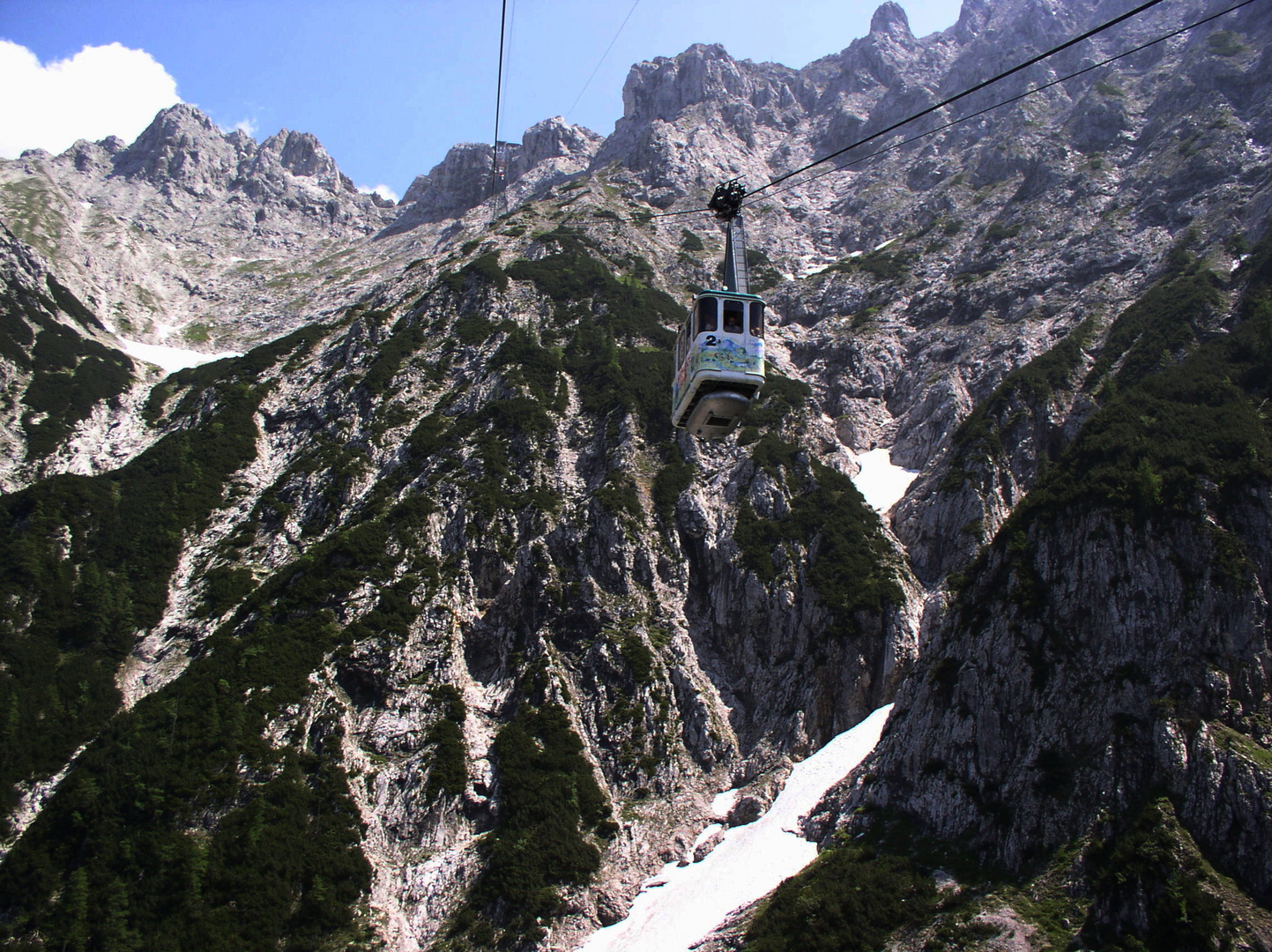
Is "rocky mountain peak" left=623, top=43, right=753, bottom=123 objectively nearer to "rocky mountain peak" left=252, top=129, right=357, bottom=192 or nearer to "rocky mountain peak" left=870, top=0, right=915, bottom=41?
"rocky mountain peak" left=870, top=0, right=915, bottom=41

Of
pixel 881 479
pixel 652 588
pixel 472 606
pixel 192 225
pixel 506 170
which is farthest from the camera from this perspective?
pixel 506 170

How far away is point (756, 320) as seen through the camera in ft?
72.2

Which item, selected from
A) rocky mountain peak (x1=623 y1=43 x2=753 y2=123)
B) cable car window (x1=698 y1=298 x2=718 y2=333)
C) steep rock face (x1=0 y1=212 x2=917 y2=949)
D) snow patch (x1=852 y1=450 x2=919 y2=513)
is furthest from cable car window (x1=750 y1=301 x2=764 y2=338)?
rocky mountain peak (x1=623 y1=43 x2=753 y2=123)

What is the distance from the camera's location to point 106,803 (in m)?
41.3

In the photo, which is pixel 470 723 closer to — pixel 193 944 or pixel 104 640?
pixel 193 944

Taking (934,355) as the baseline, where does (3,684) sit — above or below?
below

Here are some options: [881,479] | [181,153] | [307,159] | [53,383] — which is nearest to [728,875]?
[881,479]

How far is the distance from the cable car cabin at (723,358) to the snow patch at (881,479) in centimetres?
5119

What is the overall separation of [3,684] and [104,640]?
225 inches

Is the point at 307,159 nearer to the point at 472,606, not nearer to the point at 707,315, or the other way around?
the point at 472,606

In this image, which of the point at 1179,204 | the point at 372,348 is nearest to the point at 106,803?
the point at 372,348

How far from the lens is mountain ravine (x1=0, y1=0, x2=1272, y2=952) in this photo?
38.3 metres

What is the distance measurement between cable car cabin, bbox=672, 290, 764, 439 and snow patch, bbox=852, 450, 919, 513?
168 ft

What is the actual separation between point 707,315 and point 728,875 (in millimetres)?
35832
